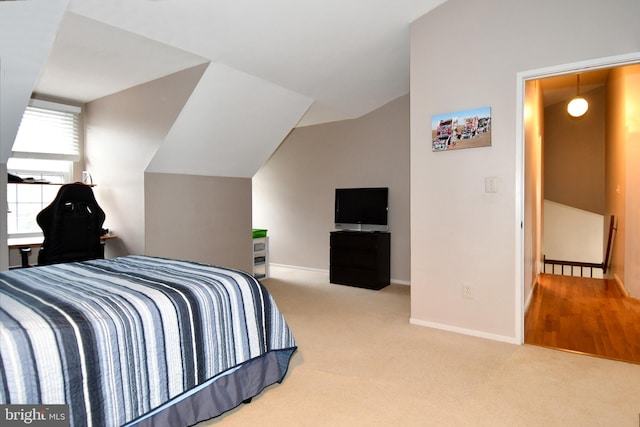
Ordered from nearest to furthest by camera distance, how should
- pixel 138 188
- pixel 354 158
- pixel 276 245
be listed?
pixel 138 188 → pixel 354 158 → pixel 276 245

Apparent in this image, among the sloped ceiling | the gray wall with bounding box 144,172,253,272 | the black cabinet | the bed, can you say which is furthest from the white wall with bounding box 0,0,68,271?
the black cabinet

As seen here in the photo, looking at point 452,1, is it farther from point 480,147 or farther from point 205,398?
point 205,398

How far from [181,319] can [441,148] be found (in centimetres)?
245

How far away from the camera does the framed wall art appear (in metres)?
2.98

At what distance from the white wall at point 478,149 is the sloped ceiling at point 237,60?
0.47 m

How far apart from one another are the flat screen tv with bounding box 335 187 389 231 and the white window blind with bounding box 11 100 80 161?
347 cm

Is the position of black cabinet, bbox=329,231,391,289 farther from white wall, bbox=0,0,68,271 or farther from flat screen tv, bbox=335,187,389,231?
white wall, bbox=0,0,68,271

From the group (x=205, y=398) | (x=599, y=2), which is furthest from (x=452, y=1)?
(x=205, y=398)

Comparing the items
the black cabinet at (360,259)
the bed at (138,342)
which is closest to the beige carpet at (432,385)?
the bed at (138,342)

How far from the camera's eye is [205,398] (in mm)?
1809

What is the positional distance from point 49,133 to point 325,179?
3580mm

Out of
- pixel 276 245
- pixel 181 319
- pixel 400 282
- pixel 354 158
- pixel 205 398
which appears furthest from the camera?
pixel 276 245

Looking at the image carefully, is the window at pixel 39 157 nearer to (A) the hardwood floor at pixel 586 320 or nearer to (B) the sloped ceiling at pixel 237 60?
(B) the sloped ceiling at pixel 237 60

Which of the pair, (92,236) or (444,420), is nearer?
(444,420)
